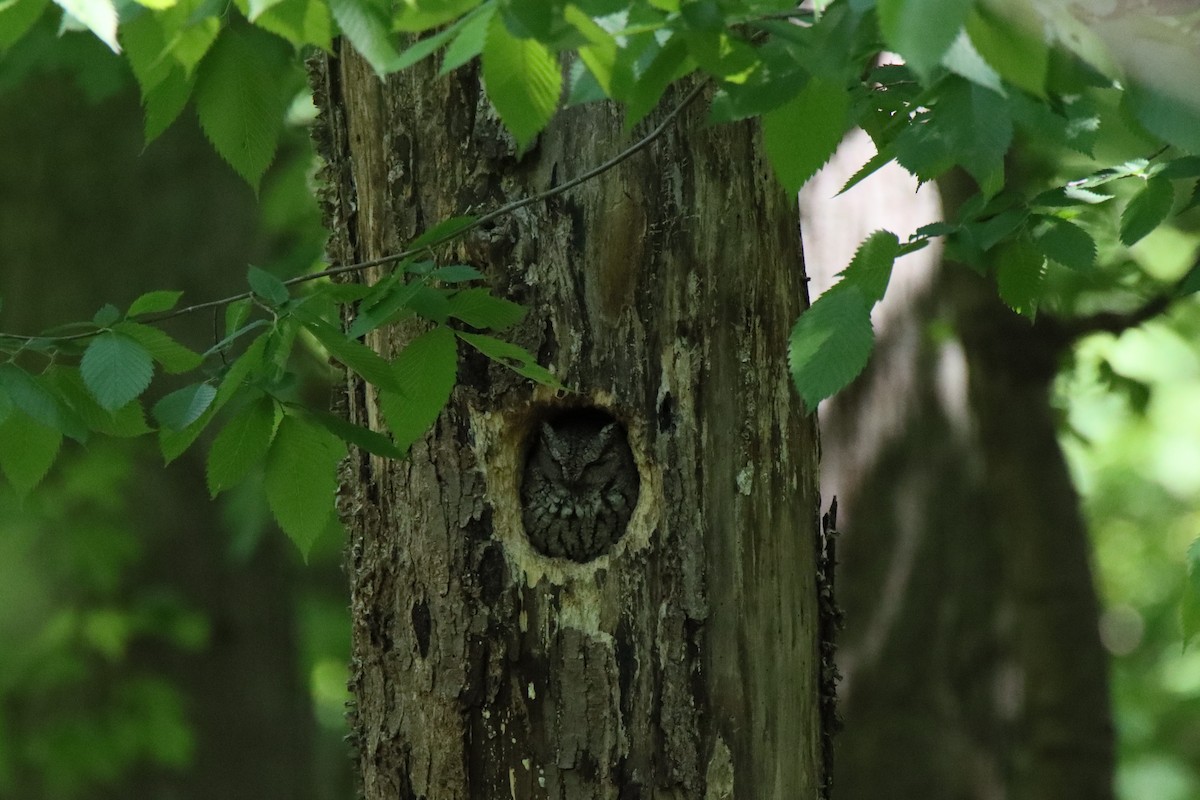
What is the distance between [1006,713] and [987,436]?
52.9 inches

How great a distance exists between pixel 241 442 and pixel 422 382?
0.31m

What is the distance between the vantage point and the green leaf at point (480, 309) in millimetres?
2205

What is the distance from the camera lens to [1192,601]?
6.82ft

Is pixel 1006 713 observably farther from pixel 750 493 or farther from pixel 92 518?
pixel 92 518

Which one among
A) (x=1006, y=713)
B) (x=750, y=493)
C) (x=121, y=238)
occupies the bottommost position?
(x=1006, y=713)

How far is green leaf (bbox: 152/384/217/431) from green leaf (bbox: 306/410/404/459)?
0.55 feet

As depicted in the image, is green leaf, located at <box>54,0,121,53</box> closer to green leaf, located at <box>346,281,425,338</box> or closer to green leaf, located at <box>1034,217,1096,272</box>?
green leaf, located at <box>346,281,425,338</box>

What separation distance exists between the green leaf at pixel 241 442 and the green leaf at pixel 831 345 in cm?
86

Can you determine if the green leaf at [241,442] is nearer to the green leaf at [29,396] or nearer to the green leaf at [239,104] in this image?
the green leaf at [29,396]

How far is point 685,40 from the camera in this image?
5.44 feet

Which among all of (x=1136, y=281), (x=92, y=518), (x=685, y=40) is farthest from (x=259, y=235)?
(x=685, y=40)

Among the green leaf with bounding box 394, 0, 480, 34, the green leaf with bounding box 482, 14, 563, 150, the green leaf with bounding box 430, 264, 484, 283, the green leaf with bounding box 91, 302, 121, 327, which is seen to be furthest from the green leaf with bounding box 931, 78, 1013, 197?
the green leaf with bounding box 91, 302, 121, 327

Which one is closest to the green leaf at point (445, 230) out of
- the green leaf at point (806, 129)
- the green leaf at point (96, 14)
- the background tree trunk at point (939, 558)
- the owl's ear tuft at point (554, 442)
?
the green leaf at point (806, 129)

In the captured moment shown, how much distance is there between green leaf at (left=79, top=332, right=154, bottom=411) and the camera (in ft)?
6.55
